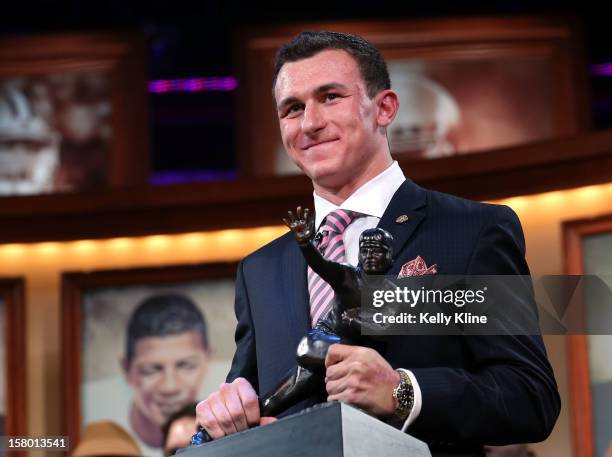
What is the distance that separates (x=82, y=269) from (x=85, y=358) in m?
0.32

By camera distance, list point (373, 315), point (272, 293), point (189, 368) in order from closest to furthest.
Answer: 1. point (373, 315)
2. point (272, 293)
3. point (189, 368)

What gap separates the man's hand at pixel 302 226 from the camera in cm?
199

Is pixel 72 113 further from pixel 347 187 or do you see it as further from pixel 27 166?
pixel 347 187

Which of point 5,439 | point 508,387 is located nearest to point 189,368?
point 5,439

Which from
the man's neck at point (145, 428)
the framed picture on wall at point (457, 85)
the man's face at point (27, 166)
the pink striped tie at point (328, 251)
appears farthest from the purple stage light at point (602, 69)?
the pink striped tie at point (328, 251)

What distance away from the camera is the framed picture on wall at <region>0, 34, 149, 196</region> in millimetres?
5328

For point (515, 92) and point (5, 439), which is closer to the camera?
point (5, 439)

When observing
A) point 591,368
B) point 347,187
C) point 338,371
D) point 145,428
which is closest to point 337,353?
point 338,371

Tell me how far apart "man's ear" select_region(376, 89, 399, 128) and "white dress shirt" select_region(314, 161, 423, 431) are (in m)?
0.09

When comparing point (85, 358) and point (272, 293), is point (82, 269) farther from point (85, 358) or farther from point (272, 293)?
point (272, 293)

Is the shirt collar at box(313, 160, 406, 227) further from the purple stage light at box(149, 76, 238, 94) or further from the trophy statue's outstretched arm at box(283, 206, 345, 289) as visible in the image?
the purple stage light at box(149, 76, 238, 94)

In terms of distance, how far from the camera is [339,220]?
7.80 feet

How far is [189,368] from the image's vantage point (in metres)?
4.68

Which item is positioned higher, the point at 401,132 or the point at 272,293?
the point at 401,132
